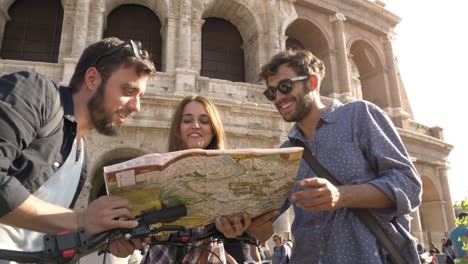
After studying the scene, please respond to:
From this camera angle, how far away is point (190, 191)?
158 cm

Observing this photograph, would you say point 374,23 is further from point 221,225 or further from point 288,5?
point 221,225

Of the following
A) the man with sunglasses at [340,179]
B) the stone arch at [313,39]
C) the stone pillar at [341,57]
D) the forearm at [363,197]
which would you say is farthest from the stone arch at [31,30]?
the forearm at [363,197]

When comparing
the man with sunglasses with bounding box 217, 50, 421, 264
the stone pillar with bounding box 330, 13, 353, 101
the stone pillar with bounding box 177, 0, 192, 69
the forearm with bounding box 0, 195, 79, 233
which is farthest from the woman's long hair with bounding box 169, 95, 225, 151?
the stone pillar with bounding box 330, 13, 353, 101

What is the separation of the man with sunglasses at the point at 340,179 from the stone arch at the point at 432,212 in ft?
47.7

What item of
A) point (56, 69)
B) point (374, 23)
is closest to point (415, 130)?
point (374, 23)

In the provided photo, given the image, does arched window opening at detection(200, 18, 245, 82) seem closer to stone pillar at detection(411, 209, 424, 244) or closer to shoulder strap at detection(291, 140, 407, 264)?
stone pillar at detection(411, 209, 424, 244)

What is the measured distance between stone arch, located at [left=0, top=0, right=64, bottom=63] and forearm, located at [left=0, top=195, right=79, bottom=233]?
11.6m

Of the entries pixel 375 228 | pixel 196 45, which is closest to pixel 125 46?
pixel 375 228

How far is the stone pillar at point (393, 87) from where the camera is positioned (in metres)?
14.2

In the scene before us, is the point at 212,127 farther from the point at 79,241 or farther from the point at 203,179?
the point at 79,241

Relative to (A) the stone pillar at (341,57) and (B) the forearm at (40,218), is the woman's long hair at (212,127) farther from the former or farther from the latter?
(A) the stone pillar at (341,57)

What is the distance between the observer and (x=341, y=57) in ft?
44.5

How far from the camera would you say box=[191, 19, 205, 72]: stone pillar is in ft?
35.8

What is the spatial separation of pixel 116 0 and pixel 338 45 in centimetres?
815
